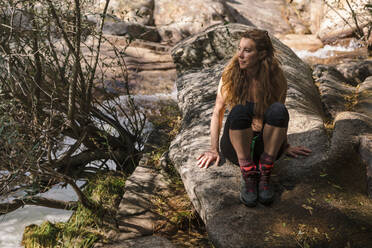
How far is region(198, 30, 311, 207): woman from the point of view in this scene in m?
2.81

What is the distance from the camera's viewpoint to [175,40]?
41.5 feet

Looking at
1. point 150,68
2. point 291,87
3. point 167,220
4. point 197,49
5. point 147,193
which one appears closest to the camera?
point 167,220

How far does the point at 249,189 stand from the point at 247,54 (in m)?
A: 1.09

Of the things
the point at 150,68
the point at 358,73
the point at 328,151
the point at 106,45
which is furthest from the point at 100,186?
the point at 106,45

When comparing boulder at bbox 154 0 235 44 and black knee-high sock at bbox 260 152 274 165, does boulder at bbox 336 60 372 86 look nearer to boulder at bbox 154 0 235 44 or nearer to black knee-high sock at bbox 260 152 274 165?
black knee-high sock at bbox 260 152 274 165

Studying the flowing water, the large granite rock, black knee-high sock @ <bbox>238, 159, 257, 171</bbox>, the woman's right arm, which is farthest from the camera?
the flowing water

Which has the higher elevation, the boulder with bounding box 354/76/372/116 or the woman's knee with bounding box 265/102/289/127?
the woman's knee with bounding box 265/102/289/127

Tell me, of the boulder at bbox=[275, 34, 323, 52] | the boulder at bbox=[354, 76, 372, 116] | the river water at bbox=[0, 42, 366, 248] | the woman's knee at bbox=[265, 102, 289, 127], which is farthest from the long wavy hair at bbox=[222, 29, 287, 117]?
the boulder at bbox=[275, 34, 323, 52]

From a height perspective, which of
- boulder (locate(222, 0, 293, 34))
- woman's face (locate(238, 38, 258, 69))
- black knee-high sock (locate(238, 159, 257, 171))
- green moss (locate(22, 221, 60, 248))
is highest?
boulder (locate(222, 0, 293, 34))

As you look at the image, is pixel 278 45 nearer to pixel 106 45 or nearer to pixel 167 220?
pixel 167 220

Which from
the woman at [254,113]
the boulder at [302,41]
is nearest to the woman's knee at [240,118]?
the woman at [254,113]

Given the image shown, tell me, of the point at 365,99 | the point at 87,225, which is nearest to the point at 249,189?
the point at 87,225

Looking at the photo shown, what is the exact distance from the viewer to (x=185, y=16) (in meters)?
13.3

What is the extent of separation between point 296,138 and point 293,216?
1.12 metres
